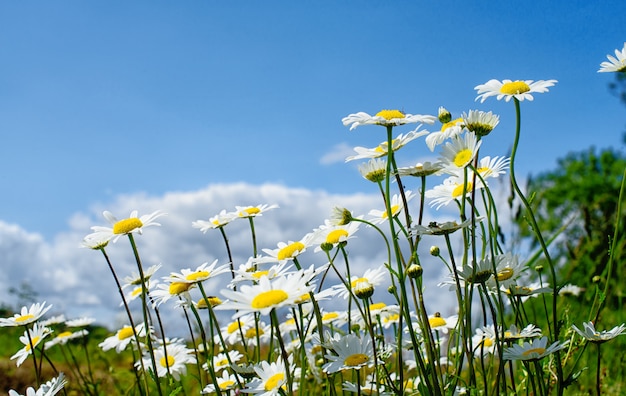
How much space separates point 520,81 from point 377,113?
43cm

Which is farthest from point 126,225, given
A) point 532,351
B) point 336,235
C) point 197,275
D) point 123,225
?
point 532,351

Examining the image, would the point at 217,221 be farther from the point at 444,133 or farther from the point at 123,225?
the point at 444,133

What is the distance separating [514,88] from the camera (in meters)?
1.83

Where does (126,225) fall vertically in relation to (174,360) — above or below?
above

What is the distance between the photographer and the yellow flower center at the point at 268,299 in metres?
1.49

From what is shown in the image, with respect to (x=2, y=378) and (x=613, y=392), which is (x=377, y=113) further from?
(x=2, y=378)

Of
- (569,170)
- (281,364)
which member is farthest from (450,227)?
(569,170)

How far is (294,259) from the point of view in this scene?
2.04m

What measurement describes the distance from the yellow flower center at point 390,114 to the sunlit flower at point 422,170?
144 mm

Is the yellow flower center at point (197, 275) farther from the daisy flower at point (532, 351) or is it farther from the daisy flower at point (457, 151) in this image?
the daisy flower at point (532, 351)

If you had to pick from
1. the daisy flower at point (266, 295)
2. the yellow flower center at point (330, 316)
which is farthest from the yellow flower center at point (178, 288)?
the yellow flower center at point (330, 316)

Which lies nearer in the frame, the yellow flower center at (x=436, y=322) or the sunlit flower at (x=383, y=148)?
the sunlit flower at (x=383, y=148)

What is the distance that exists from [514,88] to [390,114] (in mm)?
368

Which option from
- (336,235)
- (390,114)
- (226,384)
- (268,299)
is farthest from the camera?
(226,384)
